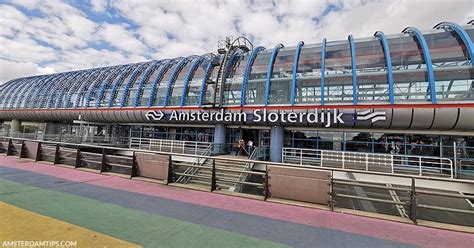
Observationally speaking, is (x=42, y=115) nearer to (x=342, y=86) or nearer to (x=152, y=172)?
(x=152, y=172)

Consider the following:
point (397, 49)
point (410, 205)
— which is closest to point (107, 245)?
point (410, 205)

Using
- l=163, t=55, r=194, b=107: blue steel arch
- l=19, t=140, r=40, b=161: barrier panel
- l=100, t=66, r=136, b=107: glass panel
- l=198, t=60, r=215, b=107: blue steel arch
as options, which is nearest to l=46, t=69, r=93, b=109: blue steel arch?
l=100, t=66, r=136, b=107: glass panel

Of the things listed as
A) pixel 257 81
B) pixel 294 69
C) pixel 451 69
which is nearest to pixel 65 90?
pixel 257 81

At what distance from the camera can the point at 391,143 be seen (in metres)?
16.2

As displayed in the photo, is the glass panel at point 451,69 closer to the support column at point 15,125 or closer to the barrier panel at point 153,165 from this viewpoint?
the barrier panel at point 153,165

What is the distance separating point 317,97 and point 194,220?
14.0 metres

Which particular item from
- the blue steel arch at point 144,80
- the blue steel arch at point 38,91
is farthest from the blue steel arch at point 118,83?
the blue steel arch at point 38,91

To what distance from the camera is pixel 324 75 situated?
16.7 meters

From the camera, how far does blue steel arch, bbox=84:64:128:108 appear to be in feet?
88.4

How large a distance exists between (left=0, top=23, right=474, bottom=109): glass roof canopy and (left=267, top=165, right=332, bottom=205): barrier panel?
1069 centimetres

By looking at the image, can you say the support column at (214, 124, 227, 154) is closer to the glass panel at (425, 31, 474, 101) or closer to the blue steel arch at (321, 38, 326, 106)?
the blue steel arch at (321, 38, 326, 106)

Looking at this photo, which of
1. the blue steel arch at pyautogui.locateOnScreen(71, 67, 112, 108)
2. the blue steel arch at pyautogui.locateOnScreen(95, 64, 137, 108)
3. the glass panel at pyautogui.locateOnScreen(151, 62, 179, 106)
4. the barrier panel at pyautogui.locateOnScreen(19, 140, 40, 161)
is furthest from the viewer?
the blue steel arch at pyautogui.locateOnScreen(71, 67, 112, 108)

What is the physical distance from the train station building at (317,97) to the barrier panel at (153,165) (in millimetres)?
7674

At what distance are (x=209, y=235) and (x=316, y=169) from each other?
3.50 m
